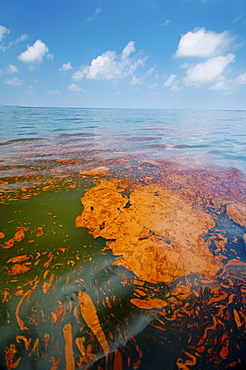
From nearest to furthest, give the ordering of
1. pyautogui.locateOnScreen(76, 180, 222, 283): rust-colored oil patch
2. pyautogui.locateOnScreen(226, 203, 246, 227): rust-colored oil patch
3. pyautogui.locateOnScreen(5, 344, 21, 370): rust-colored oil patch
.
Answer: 1. pyautogui.locateOnScreen(5, 344, 21, 370): rust-colored oil patch
2. pyautogui.locateOnScreen(76, 180, 222, 283): rust-colored oil patch
3. pyautogui.locateOnScreen(226, 203, 246, 227): rust-colored oil patch

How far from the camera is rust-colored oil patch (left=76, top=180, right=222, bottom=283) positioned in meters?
1.87

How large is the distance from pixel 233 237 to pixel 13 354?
8.64ft

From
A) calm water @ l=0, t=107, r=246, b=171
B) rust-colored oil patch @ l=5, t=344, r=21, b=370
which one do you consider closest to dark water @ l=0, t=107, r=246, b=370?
rust-colored oil patch @ l=5, t=344, r=21, b=370

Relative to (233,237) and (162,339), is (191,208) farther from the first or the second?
(162,339)

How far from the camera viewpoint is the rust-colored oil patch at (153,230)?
1870 mm

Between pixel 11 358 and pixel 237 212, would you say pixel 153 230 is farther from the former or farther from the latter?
pixel 11 358

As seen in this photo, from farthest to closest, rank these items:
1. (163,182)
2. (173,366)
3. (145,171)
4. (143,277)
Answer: (145,171)
(163,182)
(143,277)
(173,366)

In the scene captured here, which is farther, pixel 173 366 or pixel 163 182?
pixel 163 182

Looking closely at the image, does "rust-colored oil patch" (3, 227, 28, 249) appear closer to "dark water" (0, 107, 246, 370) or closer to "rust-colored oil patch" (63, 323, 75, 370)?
"dark water" (0, 107, 246, 370)

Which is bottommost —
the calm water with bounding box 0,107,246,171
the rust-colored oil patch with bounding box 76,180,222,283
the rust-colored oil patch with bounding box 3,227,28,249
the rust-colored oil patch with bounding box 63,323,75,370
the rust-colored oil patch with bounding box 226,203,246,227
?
the calm water with bounding box 0,107,246,171

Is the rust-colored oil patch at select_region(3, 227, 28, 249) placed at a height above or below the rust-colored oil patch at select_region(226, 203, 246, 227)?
above

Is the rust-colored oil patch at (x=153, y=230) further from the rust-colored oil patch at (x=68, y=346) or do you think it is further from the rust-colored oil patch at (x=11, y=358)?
the rust-colored oil patch at (x=11, y=358)

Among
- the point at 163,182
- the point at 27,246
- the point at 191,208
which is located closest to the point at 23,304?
the point at 27,246

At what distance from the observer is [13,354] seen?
1145 millimetres
